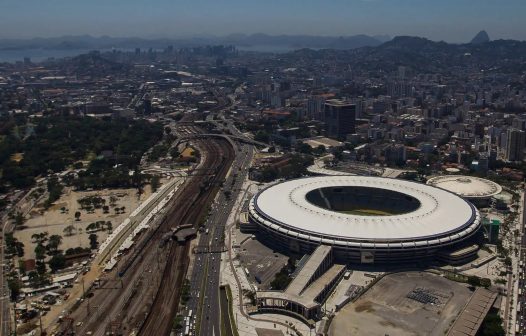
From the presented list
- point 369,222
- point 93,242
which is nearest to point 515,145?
point 369,222

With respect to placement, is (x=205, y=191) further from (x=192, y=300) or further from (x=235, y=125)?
(x=235, y=125)

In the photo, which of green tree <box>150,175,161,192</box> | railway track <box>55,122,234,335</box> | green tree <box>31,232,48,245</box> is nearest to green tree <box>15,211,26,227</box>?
green tree <box>31,232,48,245</box>

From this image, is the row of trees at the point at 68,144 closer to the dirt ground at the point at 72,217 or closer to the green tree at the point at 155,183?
the dirt ground at the point at 72,217

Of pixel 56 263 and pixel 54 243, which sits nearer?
pixel 56 263

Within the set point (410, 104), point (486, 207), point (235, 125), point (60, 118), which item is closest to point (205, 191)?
point (486, 207)

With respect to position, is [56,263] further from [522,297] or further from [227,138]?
[227,138]

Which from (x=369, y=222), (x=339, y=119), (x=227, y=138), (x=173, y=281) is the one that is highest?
(x=339, y=119)

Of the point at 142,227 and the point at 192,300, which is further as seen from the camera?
the point at 142,227
